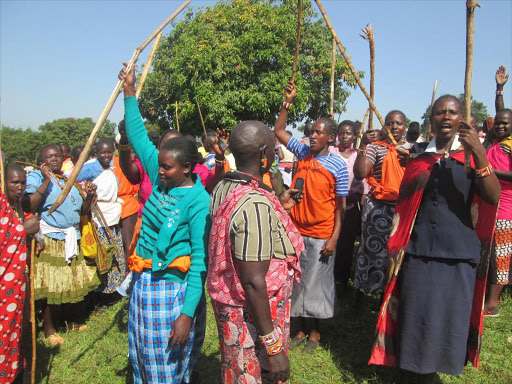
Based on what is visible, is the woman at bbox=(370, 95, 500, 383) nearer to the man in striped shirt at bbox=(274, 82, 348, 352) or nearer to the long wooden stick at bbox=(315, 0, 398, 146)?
the long wooden stick at bbox=(315, 0, 398, 146)

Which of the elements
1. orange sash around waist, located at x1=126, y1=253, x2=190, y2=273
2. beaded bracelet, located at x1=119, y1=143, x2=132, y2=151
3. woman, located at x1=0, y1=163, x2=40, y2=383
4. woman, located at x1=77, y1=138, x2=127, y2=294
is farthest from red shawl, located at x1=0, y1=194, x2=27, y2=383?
woman, located at x1=77, y1=138, x2=127, y2=294

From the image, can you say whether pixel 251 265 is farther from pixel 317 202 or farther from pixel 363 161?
pixel 363 161

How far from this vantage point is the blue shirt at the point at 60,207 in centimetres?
402

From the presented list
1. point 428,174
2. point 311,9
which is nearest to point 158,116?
point 311,9

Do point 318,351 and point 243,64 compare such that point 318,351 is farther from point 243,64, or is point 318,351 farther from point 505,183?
point 243,64

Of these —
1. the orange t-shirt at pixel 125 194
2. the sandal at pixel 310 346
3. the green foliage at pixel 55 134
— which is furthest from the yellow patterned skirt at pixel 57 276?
the green foliage at pixel 55 134

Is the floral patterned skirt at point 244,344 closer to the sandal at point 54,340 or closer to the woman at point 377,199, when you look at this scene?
the woman at point 377,199

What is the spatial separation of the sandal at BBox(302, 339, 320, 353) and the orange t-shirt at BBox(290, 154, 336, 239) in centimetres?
114

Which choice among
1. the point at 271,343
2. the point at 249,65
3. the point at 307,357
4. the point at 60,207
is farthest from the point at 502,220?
the point at 249,65

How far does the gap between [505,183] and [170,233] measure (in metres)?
4.50

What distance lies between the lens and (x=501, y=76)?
509cm

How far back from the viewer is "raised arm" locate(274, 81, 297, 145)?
3875 mm

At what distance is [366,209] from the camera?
15.4 ft

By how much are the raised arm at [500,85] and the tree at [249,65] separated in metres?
11.2
